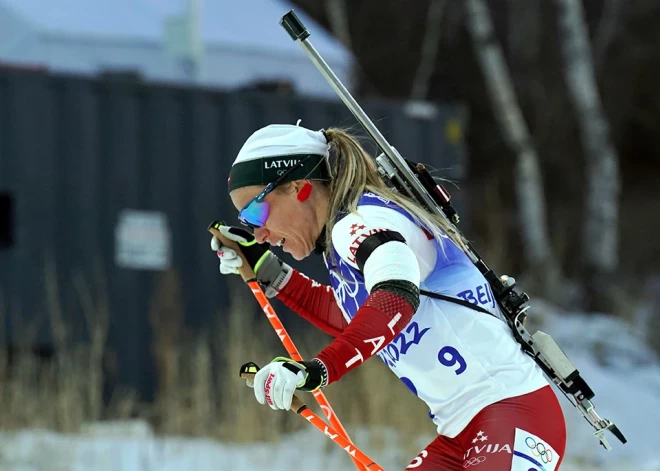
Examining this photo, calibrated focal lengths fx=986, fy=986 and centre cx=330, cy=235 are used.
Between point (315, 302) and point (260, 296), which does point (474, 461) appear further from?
point (260, 296)

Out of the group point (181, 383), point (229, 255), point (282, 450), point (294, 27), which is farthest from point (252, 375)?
point (181, 383)

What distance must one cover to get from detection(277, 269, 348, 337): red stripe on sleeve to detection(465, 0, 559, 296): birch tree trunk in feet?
24.8

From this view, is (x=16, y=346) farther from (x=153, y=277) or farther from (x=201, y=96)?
(x=201, y=96)

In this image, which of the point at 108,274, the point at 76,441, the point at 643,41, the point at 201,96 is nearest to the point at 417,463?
the point at 76,441

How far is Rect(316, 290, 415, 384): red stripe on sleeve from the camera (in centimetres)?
218

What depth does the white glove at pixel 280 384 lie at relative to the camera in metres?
2.09

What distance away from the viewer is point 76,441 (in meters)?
6.06

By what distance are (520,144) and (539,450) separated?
8.52 metres

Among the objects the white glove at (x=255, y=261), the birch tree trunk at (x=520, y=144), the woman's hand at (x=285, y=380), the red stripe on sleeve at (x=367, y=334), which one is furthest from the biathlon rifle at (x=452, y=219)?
the birch tree trunk at (x=520, y=144)

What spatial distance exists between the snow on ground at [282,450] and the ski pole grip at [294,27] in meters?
3.83

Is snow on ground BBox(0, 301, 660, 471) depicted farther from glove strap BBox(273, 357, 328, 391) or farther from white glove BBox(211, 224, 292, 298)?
glove strap BBox(273, 357, 328, 391)

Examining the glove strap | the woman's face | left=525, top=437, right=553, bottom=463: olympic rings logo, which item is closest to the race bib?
left=525, top=437, right=553, bottom=463: olympic rings logo

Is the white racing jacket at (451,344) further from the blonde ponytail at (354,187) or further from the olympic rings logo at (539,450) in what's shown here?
the olympic rings logo at (539,450)

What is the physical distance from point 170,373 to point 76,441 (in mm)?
946
